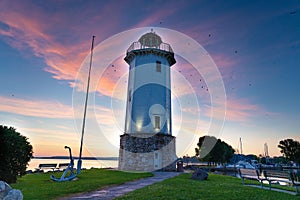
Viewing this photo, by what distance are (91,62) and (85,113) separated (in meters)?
5.08

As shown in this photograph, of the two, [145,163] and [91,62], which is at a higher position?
[91,62]

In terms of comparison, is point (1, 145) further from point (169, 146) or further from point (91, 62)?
point (169, 146)

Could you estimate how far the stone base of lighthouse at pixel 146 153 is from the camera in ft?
79.0

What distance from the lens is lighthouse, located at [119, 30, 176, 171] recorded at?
80.1 feet

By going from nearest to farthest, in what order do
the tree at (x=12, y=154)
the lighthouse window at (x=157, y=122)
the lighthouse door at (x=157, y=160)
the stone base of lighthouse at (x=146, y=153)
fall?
the tree at (x=12, y=154)
the stone base of lighthouse at (x=146, y=153)
the lighthouse door at (x=157, y=160)
the lighthouse window at (x=157, y=122)

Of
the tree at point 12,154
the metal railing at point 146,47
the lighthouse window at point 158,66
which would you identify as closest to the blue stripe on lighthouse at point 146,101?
the lighthouse window at point 158,66

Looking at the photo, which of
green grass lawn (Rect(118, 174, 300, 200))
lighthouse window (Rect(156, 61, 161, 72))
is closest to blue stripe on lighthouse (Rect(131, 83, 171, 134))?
lighthouse window (Rect(156, 61, 161, 72))

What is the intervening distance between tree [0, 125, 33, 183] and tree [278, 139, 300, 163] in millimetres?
66076

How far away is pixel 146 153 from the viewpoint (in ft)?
79.2

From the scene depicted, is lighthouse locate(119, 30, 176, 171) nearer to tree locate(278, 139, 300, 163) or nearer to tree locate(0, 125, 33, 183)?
tree locate(0, 125, 33, 183)

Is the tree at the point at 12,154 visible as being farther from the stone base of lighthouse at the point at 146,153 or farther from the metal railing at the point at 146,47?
the metal railing at the point at 146,47

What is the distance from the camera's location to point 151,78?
2706 centimetres

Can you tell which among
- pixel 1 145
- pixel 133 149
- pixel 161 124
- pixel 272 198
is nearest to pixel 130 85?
pixel 161 124

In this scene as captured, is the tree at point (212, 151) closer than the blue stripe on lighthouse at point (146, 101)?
No
